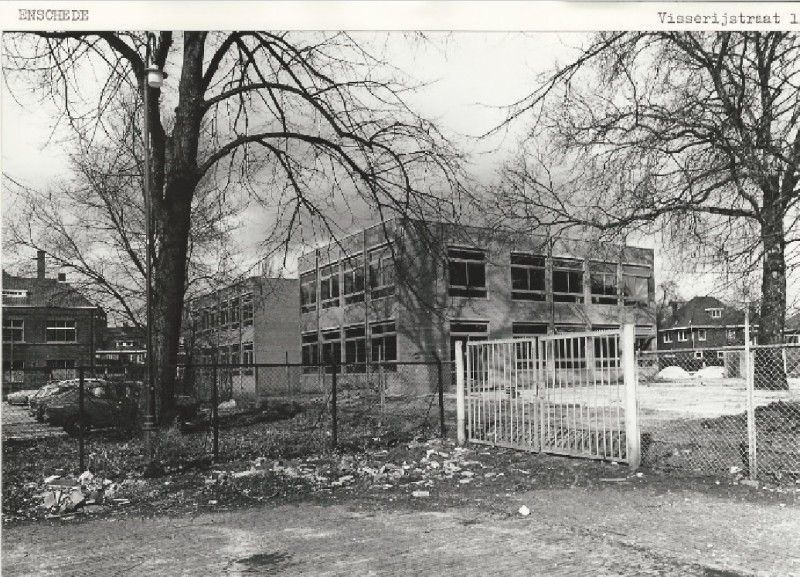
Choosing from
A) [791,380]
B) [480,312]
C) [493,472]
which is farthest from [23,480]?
[791,380]

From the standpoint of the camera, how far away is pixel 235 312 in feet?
35.9

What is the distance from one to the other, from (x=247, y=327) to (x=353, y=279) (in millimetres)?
3328

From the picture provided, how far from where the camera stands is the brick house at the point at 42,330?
14.6ft

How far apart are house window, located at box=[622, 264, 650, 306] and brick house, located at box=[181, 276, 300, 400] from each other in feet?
13.2

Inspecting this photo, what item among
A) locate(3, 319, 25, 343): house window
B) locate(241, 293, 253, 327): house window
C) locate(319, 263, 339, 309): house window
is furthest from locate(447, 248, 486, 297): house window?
locate(3, 319, 25, 343): house window

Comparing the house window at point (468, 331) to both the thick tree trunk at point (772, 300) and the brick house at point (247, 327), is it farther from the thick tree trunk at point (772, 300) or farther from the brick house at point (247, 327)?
the thick tree trunk at point (772, 300)

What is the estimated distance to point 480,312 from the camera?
766 cm

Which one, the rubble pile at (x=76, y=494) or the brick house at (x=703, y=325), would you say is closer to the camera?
the rubble pile at (x=76, y=494)

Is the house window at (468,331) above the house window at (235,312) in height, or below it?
below

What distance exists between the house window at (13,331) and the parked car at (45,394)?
3005 mm

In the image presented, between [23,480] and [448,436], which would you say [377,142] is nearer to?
[448,436]

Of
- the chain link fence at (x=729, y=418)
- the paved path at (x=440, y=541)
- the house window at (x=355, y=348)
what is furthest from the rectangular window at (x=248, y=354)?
the chain link fence at (x=729, y=418)

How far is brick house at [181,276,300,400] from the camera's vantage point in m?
7.98

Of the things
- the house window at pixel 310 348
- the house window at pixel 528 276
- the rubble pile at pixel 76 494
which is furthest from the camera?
the house window at pixel 310 348
